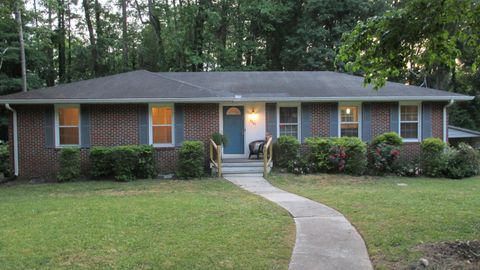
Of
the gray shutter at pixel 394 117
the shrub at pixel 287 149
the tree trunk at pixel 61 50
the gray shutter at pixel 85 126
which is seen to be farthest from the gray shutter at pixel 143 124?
the tree trunk at pixel 61 50

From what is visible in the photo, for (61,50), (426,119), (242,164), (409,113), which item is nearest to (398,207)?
(242,164)

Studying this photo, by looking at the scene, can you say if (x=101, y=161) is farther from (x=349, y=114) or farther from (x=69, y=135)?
(x=349, y=114)

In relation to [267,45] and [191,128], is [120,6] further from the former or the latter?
[191,128]

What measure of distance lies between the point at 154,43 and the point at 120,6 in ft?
18.0

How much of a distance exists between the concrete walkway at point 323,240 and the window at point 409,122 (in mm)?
7686

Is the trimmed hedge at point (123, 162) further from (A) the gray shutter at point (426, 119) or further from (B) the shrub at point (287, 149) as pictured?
(A) the gray shutter at point (426, 119)

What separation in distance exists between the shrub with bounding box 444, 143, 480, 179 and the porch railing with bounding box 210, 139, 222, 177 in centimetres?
714

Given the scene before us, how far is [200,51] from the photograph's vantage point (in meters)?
26.4

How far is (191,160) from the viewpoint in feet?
41.0

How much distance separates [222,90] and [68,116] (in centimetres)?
527

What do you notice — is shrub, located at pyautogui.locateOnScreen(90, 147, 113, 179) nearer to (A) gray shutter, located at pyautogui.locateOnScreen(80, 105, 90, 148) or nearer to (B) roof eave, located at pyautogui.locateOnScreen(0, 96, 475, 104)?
(A) gray shutter, located at pyautogui.locateOnScreen(80, 105, 90, 148)

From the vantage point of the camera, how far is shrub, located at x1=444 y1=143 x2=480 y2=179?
13113mm

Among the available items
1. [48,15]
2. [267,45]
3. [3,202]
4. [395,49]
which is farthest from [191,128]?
[48,15]

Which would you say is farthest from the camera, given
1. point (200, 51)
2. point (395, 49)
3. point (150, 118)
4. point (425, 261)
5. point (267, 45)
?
point (267, 45)
